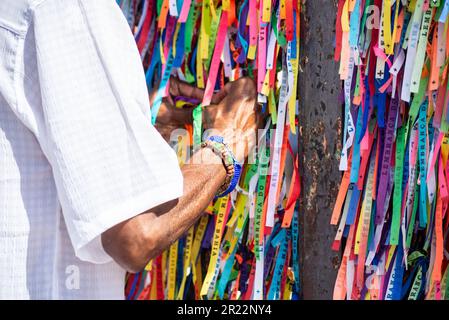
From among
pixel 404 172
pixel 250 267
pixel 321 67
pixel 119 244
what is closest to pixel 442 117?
pixel 404 172

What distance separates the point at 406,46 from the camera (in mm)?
1411

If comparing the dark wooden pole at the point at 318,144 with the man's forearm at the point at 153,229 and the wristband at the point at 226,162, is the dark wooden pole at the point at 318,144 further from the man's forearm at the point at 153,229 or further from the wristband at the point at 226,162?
the man's forearm at the point at 153,229

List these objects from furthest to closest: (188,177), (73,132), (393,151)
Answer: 1. (393,151)
2. (188,177)
3. (73,132)

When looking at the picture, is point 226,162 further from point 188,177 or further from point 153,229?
point 153,229

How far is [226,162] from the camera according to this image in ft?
4.36

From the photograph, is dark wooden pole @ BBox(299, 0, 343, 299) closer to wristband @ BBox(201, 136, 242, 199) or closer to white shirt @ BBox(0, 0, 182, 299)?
wristband @ BBox(201, 136, 242, 199)

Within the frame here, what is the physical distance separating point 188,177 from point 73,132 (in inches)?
12.1

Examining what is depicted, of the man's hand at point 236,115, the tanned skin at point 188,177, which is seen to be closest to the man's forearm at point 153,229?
the tanned skin at point 188,177

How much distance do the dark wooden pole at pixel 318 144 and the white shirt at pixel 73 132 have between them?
0.57 metres

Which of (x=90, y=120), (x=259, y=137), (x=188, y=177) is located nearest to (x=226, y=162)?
(x=188, y=177)

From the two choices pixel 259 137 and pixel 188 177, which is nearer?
pixel 188 177

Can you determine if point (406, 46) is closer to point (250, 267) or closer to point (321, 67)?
point (321, 67)

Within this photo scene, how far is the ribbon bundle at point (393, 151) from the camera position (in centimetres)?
140

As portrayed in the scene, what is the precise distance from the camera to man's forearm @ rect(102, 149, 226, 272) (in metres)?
1.03
